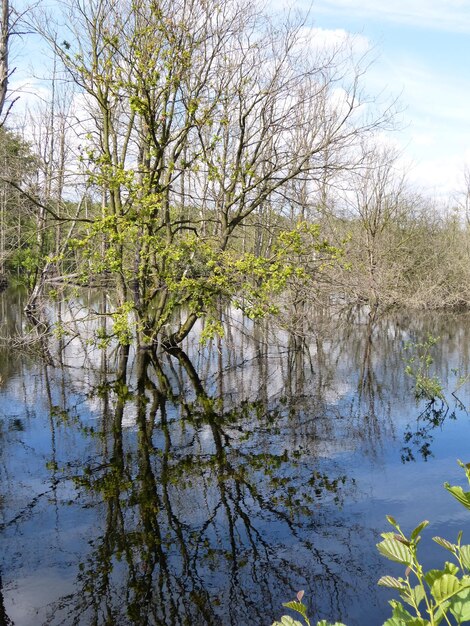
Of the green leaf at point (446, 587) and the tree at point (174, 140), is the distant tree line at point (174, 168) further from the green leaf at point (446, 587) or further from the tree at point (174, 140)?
the green leaf at point (446, 587)

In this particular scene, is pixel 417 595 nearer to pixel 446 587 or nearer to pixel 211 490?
pixel 446 587

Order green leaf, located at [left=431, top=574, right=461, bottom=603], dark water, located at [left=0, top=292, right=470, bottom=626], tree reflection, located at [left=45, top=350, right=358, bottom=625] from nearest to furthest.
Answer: green leaf, located at [left=431, top=574, right=461, bottom=603], tree reflection, located at [left=45, top=350, right=358, bottom=625], dark water, located at [left=0, top=292, right=470, bottom=626]

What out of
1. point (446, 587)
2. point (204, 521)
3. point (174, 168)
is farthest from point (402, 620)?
point (174, 168)

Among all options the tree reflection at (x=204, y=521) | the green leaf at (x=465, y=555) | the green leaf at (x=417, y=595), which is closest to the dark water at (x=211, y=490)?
the tree reflection at (x=204, y=521)

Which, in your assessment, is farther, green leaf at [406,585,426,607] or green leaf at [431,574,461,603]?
green leaf at [406,585,426,607]

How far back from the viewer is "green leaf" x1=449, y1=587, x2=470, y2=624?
1.54 meters

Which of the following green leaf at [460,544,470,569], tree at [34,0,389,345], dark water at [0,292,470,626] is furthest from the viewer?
tree at [34,0,389,345]

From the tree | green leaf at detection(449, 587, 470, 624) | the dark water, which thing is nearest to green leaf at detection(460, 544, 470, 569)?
green leaf at detection(449, 587, 470, 624)

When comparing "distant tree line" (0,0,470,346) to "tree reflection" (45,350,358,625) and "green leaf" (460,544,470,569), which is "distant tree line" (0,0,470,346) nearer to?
"tree reflection" (45,350,358,625)

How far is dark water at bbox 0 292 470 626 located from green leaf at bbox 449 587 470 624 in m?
4.11

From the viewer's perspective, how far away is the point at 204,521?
23.4 feet

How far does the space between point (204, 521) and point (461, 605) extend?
5.87 m

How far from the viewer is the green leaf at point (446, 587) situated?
4.98 feet

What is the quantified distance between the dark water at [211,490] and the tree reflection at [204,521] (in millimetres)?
22
